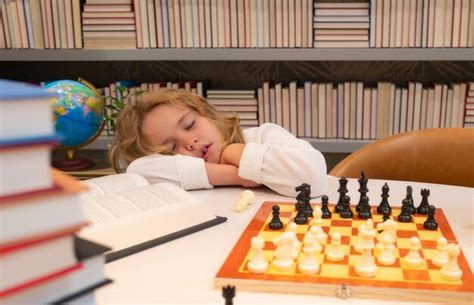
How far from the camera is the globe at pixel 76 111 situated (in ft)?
6.64

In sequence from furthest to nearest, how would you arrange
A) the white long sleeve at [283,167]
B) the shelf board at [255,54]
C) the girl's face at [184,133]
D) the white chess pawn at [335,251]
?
the shelf board at [255,54] → the girl's face at [184,133] → the white long sleeve at [283,167] → the white chess pawn at [335,251]

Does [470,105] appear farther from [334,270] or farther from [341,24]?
[334,270]

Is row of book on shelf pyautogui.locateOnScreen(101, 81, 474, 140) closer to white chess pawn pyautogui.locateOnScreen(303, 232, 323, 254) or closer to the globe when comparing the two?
the globe

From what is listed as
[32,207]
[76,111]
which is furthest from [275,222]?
[76,111]

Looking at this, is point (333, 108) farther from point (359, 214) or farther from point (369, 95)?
point (359, 214)

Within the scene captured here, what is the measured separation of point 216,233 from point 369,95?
1.57 metres

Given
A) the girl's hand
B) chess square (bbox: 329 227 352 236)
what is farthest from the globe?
chess square (bbox: 329 227 352 236)

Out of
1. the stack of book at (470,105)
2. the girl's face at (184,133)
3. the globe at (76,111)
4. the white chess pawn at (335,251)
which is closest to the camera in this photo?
the white chess pawn at (335,251)

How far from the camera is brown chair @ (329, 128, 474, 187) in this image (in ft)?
5.17

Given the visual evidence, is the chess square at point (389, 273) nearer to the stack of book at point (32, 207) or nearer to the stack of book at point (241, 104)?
the stack of book at point (32, 207)

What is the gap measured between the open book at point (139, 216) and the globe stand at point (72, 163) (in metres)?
1.11

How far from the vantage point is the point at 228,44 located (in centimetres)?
235

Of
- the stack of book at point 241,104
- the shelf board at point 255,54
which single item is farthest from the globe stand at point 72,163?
the stack of book at point 241,104

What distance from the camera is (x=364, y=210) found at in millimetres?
1107
